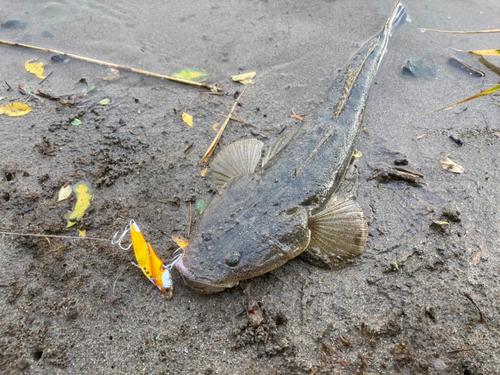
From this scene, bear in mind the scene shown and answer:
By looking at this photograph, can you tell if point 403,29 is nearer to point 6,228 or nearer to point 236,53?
point 236,53

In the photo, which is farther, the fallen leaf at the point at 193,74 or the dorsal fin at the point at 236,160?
the fallen leaf at the point at 193,74

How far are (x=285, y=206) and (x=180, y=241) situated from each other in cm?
99

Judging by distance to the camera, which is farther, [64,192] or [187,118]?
[187,118]

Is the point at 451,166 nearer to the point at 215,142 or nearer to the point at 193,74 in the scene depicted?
the point at 215,142

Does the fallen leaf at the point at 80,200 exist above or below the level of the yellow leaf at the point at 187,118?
below

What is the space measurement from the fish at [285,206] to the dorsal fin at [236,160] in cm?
1

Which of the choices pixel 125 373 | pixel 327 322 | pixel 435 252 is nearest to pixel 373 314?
pixel 327 322

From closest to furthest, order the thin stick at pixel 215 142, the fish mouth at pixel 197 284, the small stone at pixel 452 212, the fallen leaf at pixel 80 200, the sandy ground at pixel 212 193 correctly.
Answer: the sandy ground at pixel 212 193, the fish mouth at pixel 197 284, the fallen leaf at pixel 80 200, the small stone at pixel 452 212, the thin stick at pixel 215 142

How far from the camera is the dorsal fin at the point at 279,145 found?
3.37 meters

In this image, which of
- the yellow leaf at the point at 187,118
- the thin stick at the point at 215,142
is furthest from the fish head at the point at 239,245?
the yellow leaf at the point at 187,118

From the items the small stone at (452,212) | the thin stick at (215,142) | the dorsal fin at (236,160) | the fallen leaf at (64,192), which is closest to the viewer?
the fallen leaf at (64,192)

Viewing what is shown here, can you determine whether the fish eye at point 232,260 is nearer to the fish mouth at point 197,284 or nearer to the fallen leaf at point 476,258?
the fish mouth at point 197,284

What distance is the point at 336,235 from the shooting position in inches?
115

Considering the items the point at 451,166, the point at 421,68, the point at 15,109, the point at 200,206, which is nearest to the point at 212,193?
the point at 200,206
